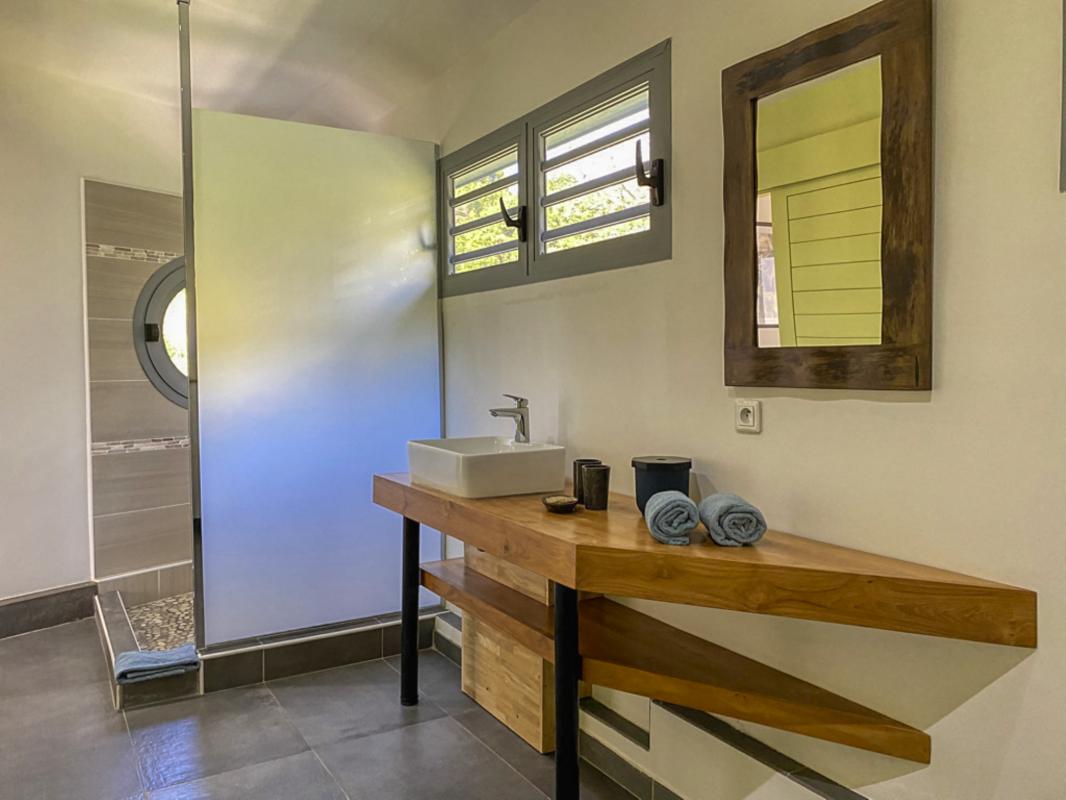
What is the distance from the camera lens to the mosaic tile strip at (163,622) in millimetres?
3266

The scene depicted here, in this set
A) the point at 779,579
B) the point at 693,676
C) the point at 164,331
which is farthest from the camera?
the point at 164,331

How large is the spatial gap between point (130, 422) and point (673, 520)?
10.8 feet

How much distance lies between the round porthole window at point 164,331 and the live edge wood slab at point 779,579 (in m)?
2.84

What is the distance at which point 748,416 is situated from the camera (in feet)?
6.35

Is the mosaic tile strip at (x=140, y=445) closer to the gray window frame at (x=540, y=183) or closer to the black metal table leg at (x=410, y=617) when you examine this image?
the gray window frame at (x=540, y=183)

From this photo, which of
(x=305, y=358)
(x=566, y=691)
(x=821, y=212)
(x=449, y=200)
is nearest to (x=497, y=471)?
(x=566, y=691)

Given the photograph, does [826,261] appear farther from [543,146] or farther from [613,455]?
[543,146]

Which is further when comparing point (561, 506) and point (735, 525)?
point (561, 506)

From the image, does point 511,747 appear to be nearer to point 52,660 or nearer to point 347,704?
point 347,704

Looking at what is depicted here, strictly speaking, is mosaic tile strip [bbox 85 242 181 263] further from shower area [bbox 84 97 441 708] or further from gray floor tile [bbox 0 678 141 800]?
gray floor tile [bbox 0 678 141 800]

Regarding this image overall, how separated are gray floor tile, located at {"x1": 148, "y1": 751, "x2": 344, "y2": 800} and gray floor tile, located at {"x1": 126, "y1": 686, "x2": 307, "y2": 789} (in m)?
0.05

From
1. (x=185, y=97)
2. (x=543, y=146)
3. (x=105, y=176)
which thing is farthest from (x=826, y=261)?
(x=105, y=176)

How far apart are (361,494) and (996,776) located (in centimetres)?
253

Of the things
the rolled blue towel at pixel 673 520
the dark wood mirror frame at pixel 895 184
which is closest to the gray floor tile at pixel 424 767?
the rolled blue towel at pixel 673 520
